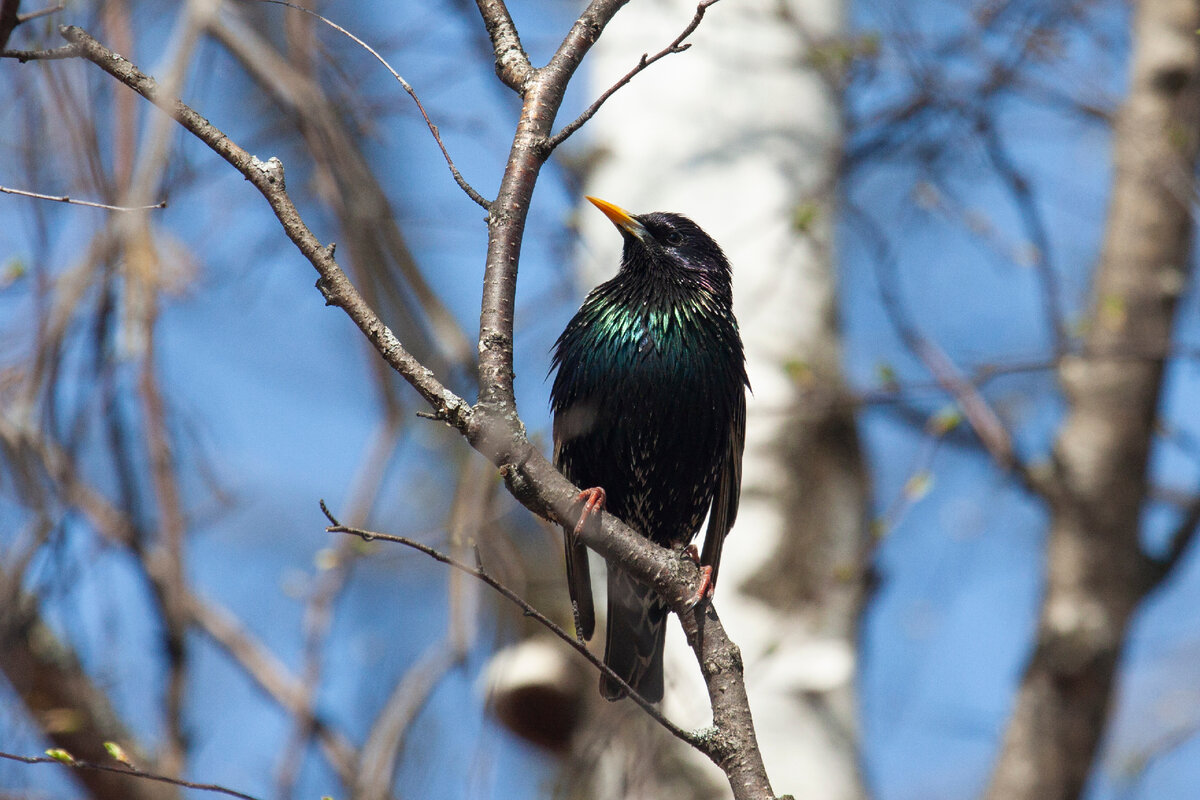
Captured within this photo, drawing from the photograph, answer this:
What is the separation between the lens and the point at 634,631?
3.42m

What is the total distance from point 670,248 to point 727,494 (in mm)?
825

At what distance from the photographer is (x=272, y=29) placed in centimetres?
640

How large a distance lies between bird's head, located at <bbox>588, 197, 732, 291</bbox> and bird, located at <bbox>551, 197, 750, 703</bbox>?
0.01m

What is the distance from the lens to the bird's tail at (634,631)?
3365 millimetres

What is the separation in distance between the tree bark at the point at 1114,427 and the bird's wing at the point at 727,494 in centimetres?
179

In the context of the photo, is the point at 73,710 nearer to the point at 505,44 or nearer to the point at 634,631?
the point at 634,631

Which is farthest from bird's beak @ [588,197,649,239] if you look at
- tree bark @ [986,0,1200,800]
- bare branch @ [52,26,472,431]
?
tree bark @ [986,0,1200,800]

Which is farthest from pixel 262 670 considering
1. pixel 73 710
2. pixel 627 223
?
pixel 627 223

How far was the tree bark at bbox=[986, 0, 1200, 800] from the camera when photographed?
4668mm

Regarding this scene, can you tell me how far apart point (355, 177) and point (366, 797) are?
2.53 m

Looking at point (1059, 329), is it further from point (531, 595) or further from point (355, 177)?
point (355, 177)

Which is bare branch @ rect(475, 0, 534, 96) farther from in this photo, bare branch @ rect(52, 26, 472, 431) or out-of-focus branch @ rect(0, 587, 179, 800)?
out-of-focus branch @ rect(0, 587, 179, 800)

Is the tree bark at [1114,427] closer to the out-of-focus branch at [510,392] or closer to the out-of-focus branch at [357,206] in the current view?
the out-of-focus branch at [357,206]

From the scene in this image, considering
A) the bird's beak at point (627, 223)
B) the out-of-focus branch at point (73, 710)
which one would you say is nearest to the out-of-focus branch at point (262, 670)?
the out-of-focus branch at point (73, 710)
